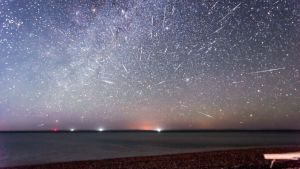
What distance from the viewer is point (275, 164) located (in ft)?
59.2

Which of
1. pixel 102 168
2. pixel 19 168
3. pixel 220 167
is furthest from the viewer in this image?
pixel 19 168

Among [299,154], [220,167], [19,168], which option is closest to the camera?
[299,154]

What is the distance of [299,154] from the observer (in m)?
17.8

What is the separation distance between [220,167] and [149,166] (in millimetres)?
4585

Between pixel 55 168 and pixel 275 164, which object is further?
pixel 55 168

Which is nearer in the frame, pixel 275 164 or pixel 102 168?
pixel 275 164

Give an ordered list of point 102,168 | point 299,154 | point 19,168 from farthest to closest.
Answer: point 19,168 → point 102,168 → point 299,154

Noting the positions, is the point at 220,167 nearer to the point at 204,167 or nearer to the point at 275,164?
the point at 204,167

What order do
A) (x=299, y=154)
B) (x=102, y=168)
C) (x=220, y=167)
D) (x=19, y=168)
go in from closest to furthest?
(x=299, y=154)
(x=220, y=167)
(x=102, y=168)
(x=19, y=168)

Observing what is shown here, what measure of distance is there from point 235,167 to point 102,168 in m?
8.08

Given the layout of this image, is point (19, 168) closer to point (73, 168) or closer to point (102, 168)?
point (73, 168)

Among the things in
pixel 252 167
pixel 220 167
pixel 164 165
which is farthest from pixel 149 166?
pixel 252 167

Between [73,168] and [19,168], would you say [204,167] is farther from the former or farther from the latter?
[19,168]

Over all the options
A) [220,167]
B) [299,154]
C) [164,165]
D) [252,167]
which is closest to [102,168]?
[164,165]
